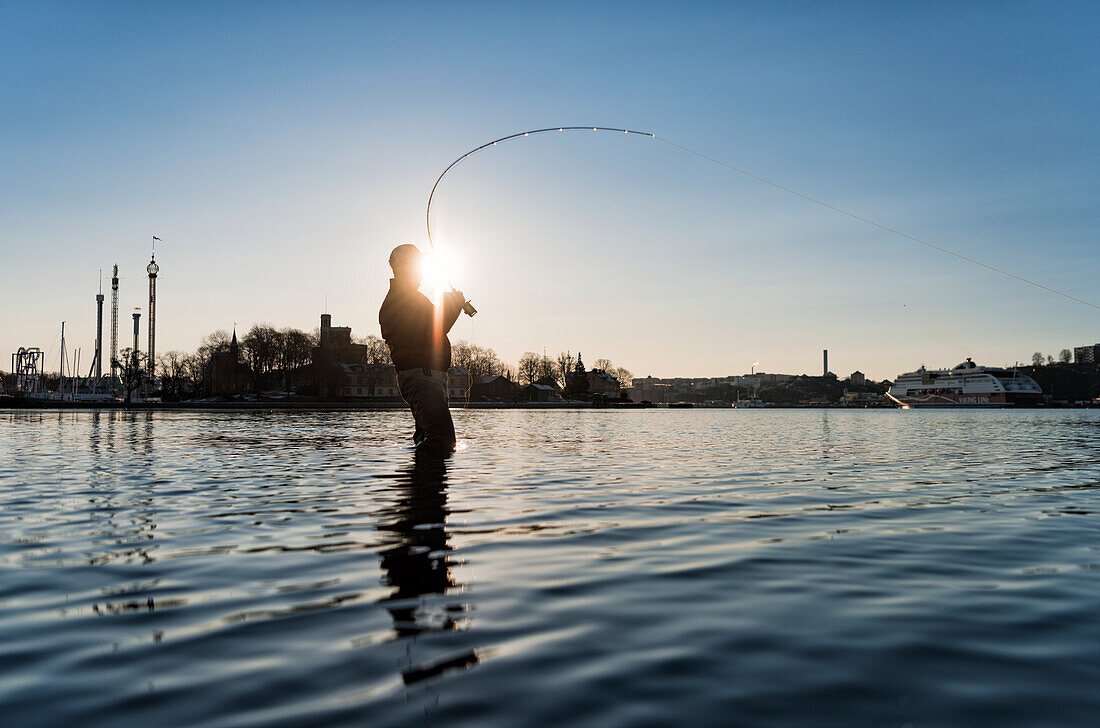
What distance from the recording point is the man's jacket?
12945mm

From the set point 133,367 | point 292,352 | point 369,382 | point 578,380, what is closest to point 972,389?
point 578,380

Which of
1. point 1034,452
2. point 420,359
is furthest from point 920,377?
point 420,359

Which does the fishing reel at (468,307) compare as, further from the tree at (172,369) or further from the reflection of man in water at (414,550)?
the tree at (172,369)

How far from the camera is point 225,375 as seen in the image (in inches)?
5822

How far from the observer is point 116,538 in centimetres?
599

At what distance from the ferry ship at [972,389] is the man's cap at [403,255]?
14216cm

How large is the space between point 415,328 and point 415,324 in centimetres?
7

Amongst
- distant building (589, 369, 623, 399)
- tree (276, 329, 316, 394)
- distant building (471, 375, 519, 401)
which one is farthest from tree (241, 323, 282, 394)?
distant building (589, 369, 623, 399)

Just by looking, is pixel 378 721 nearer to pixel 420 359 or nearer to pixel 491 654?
pixel 491 654

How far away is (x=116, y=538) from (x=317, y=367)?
136 meters

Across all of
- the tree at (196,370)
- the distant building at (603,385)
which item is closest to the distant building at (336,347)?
the tree at (196,370)

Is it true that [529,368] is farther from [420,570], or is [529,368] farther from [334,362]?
[420,570]

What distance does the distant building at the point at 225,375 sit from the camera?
5522 inches

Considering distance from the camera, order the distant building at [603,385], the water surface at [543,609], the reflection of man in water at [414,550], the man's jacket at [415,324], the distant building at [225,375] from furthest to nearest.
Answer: the distant building at [603,385] < the distant building at [225,375] < the man's jacket at [415,324] < the reflection of man in water at [414,550] < the water surface at [543,609]
